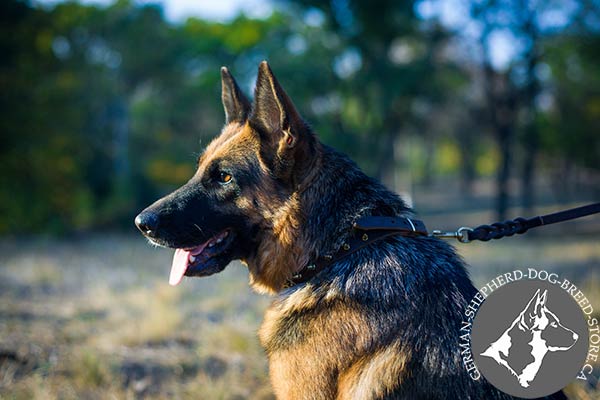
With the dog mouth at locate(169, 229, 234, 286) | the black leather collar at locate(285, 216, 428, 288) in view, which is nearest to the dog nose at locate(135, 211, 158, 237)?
the dog mouth at locate(169, 229, 234, 286)

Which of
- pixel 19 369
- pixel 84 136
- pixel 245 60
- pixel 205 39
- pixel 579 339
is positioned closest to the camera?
pixel 579 339

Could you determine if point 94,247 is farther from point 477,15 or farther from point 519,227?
point 477,15

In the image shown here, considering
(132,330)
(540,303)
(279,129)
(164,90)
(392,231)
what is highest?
(279,129)

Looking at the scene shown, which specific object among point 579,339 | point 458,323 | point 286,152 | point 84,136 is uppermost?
point 286,152

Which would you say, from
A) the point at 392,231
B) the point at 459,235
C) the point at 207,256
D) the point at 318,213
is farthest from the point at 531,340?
the point at 207,256

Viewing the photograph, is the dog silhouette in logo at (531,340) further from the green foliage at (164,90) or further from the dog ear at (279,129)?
the green foliage at (164,90)

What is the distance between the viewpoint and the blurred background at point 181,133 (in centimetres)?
513

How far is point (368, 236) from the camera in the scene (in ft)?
8.68

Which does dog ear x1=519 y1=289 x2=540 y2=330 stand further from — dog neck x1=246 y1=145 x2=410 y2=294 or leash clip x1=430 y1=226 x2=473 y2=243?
dog neck x1=246 y1=145 x2=410 y2=294

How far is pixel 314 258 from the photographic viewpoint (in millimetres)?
2750

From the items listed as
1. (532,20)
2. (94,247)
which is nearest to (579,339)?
(94,247)

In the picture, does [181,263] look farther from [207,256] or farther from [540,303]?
[540,303]

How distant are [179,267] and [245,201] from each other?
65cm

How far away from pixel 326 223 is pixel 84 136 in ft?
64.3
